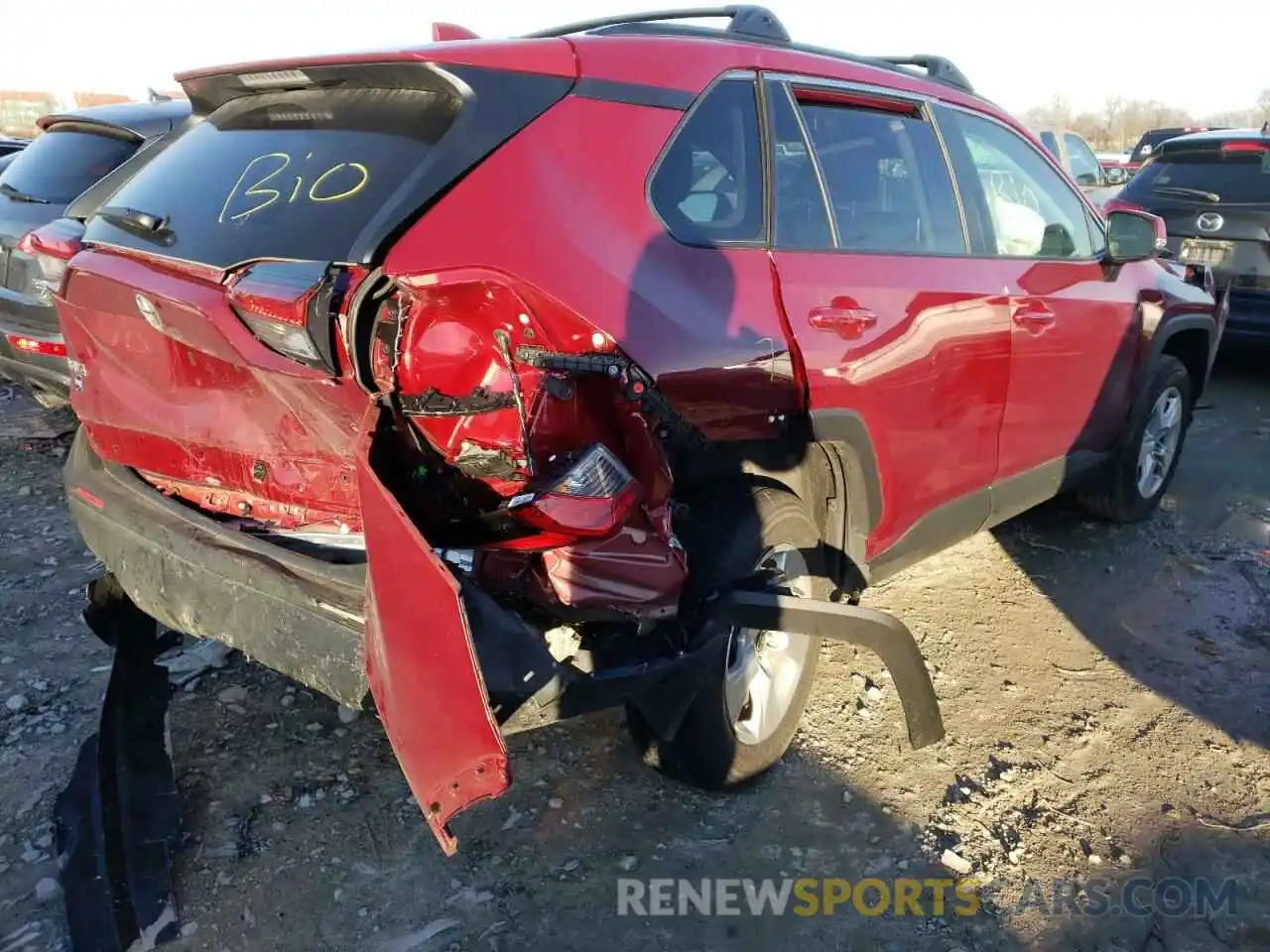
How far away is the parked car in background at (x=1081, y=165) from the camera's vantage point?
11.0 metres

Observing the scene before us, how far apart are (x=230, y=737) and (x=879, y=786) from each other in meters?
2.05

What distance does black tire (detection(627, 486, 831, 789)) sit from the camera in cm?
249

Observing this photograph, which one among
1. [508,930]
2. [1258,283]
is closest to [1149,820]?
[508,930]

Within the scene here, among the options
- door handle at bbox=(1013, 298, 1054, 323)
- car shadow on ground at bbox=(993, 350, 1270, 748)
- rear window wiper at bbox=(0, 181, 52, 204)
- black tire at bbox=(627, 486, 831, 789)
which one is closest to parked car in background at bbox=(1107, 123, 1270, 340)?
car shadow on ground at bbox=(993, 350, 1270, 748)

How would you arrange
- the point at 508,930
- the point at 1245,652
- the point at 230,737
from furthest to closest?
1. the point at 1245,652
2. the point at 230,737
3. the point at 508,930

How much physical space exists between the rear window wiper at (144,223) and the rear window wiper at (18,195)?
10.9 ft

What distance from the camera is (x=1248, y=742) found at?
3117 millimetres

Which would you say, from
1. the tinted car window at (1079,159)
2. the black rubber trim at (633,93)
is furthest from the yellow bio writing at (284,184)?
the tinted car window at (1079,159)

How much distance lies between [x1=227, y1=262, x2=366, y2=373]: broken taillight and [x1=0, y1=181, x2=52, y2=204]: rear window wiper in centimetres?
408

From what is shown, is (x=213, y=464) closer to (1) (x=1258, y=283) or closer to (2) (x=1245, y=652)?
(2) (x=1245, y=652)

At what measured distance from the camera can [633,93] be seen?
2.33 meters

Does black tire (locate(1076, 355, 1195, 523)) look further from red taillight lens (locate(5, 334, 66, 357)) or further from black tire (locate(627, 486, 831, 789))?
red taillight lens (locate(5, 334, 66, 357))

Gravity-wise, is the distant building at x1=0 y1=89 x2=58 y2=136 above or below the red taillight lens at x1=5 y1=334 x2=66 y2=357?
below

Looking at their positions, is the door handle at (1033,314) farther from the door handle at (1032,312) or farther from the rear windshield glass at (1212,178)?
the rear windshield glass at (1212,178)
